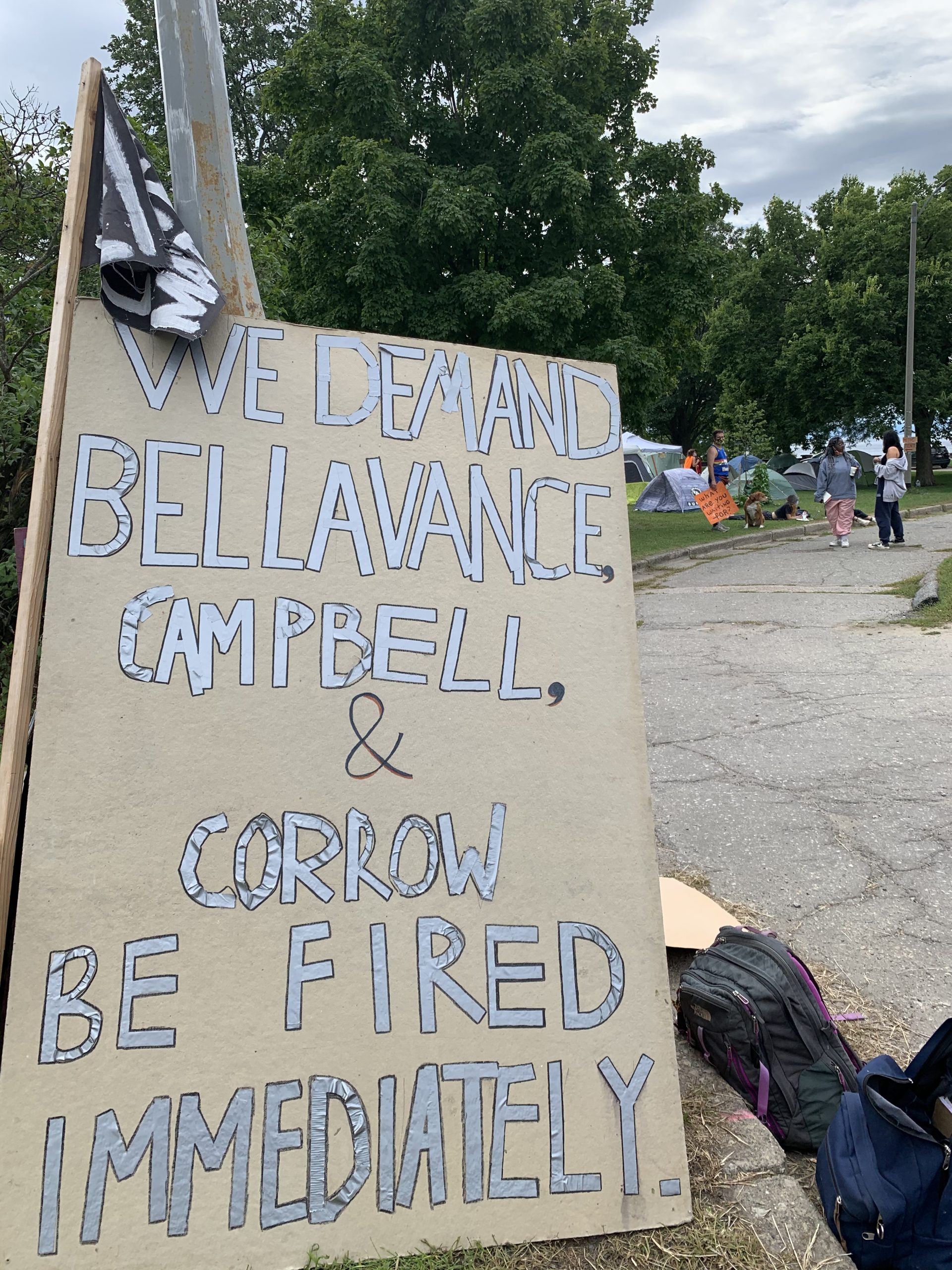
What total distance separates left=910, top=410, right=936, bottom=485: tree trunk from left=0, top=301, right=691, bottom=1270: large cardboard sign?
32399mm

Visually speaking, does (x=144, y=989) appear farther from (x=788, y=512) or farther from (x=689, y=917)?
(x=788, y=512)

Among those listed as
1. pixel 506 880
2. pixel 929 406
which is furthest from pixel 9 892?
pixel 929 406

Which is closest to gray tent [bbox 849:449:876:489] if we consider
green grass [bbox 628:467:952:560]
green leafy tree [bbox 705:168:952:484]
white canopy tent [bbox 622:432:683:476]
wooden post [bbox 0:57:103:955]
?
Result: green leafy tree [bbox 705:168:952:484]

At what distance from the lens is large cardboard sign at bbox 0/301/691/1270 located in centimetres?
169

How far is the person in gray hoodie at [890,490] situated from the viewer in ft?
41.8

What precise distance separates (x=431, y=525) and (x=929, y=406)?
3194 cm

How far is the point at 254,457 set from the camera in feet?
6.39

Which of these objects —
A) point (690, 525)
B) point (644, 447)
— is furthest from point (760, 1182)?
point (644, 447)

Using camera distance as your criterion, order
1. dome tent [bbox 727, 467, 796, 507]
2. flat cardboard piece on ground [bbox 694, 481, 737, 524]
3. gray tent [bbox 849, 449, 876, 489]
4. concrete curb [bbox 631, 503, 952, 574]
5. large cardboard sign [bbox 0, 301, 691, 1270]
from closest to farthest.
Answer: large cardboard sign [bbox 0, 301, 691, 1270] → concrete curb [bbox 631, 503, 952, 574] → flat cardboard piece on ground [bbox 694, 481, 737, 524] → dome tent [bbox 727, 467, 796, 507] → gray tent [bbox 849, 449, 876, 489]

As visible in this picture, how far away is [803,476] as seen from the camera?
3238cm

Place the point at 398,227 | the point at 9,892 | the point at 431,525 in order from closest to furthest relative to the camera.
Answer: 1. the point at 9,892
2. the point at 431,525
3. the point at 398,227

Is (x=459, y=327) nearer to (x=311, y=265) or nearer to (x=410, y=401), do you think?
(x=311, y=265)

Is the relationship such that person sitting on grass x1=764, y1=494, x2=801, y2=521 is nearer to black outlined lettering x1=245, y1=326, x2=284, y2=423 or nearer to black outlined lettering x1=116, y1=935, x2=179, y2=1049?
black outlined lettering x1=245, y1=326, x2=284, y2=423

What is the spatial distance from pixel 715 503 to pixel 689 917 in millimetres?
15420
